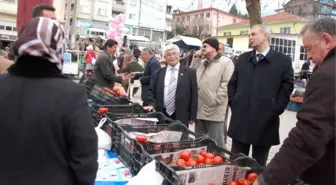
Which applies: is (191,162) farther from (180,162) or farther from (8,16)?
(8,16)

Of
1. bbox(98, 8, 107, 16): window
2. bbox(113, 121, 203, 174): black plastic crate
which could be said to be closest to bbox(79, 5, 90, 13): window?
bbox(98, 8, 107, 16): window

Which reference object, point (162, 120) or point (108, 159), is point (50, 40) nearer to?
point (108, 159)

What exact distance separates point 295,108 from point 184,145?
10.5 meters

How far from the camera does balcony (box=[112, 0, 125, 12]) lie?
6238 cm

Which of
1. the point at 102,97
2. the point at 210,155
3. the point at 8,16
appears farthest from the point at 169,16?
the point at 210,155

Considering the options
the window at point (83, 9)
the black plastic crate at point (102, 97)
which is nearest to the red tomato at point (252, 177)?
the black plastic crate at point (102, 97)

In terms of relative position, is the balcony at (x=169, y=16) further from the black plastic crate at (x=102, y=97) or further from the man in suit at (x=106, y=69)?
the black plastic crate at (x=102, y=97)

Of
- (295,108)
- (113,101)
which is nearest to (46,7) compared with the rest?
(113,101)

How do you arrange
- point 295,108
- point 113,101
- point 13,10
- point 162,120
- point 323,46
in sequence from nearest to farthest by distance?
point 323,46, point 162,120, point 113,101, point 295,108, point 13,10

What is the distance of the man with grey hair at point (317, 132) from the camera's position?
2.02m

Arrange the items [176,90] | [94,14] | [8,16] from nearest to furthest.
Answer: [176,90] → [8,16] → [94,14]

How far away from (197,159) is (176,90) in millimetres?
2006

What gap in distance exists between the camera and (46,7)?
409 cm

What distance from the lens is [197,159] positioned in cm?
278
